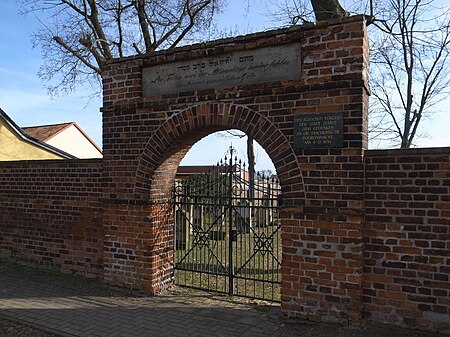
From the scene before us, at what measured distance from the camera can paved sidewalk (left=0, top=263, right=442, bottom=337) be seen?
4.21 metres

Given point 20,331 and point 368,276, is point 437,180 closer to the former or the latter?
point 368,276

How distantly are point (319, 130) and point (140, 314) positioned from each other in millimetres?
3169

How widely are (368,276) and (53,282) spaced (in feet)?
15.9

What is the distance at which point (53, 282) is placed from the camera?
6.18 m

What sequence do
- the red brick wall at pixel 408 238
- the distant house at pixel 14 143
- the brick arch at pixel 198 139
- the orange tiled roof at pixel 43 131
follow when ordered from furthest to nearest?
the orange tiled roof at pixel 43 131 → the distant house at pixel 14 143 → the brick arch at pixel 198 139 → the red brick wall at pixel 408 238

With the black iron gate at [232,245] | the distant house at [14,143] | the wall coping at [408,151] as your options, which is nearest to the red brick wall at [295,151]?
the wall coping at [408,151]

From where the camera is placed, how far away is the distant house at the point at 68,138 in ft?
73.8

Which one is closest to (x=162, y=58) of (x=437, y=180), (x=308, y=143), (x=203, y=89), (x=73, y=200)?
(x=203, y=89)

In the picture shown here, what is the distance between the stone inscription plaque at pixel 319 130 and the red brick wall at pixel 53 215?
3531 mm

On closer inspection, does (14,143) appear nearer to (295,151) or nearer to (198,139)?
(198,139)

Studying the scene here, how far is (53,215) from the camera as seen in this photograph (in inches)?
269

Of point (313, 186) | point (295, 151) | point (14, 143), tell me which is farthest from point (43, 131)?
point (313, 186)

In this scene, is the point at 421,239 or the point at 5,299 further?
the point at 5,299

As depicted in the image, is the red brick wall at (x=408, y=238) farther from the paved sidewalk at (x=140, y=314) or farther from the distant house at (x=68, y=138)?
the distant house at (x=68, y=138)
